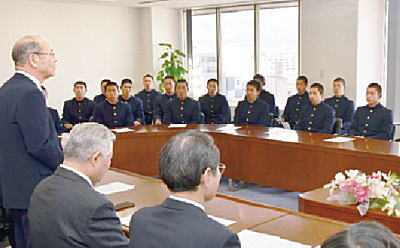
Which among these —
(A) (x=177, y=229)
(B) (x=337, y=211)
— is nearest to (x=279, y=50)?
(B) (x=337, y=211)

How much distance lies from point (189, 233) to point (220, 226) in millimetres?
102

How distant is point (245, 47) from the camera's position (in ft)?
34.1

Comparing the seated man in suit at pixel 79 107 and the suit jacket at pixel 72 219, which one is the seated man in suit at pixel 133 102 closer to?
the seated man in suit at pixel 79 107

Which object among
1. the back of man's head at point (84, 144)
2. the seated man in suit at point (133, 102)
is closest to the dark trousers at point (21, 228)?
the back of man's head at point (84, 144)

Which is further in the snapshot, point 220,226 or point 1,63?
point 1,63

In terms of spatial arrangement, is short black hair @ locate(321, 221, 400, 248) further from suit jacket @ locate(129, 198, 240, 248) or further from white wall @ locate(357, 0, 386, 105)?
white wall @ locate(357, 0, 386, 105)

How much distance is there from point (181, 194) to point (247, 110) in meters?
5.58

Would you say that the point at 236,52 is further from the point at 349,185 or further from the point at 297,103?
the point at 349,185

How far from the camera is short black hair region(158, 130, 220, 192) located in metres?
1.61

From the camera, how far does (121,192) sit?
3.13 m

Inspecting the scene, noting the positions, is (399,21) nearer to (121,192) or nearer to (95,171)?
(121,192)

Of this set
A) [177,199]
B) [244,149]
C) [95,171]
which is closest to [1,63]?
[244,149]

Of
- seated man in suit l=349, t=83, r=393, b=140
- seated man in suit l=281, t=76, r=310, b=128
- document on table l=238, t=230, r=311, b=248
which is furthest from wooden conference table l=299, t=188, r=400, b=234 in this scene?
seated man in suit l=281, t=76, r=310, b=128

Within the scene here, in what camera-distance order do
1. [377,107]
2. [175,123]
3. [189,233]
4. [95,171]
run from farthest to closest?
[175,123] → [377,107] → [95,171] → [189,233]
